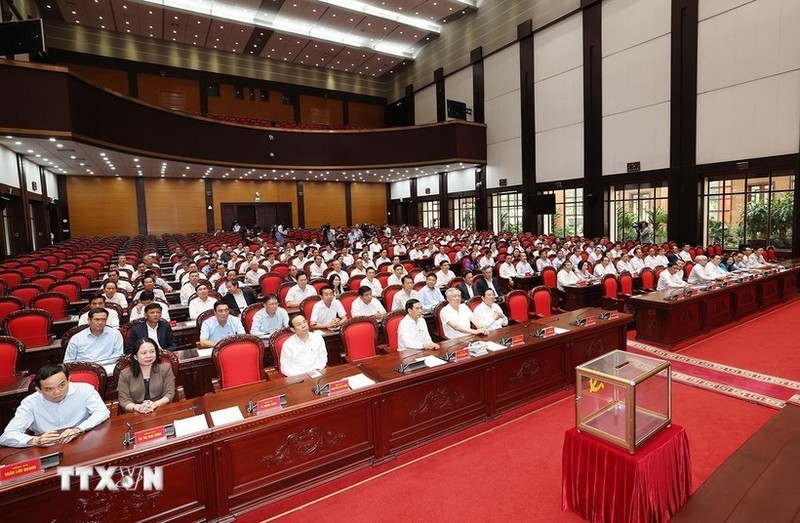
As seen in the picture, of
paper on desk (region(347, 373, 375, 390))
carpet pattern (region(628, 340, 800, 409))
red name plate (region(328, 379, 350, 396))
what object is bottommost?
carpet pattern (region(628, 340, 800, 409))

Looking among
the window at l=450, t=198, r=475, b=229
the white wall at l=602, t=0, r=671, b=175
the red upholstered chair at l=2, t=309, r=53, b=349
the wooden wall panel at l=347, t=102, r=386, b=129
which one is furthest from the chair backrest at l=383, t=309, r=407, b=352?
the wooden wall panel at l=347, t=102, r=386, b=129

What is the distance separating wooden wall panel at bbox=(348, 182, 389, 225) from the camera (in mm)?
28828

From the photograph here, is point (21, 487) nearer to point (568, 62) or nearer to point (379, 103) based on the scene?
point (568, 62)

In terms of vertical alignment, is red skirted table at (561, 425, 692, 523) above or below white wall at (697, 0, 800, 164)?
below

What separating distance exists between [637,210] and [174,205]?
2177 centimetres

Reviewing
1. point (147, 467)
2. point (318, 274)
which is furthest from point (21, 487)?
point (318, 274)

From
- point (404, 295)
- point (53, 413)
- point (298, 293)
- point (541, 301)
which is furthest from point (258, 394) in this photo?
point (541, 301)

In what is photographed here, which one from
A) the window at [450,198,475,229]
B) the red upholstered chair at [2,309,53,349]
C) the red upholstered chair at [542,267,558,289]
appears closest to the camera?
Answer: the red upholstered chair at [2,309,53,349]

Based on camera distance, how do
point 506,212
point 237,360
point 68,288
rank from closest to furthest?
point 237,360
point 68,288
point 506,212

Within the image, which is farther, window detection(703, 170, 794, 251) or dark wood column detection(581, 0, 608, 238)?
dark wood column detection(581, 0, 608, 238)

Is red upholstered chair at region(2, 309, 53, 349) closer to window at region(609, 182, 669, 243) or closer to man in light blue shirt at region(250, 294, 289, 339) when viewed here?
man in light blue shirt at region(250, 294, 289, 339)

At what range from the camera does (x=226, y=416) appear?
2877 millimetres

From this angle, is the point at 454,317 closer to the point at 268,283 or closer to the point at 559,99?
the point at 268,283

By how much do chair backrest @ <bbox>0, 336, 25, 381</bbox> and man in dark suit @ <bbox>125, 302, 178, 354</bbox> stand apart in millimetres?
893
